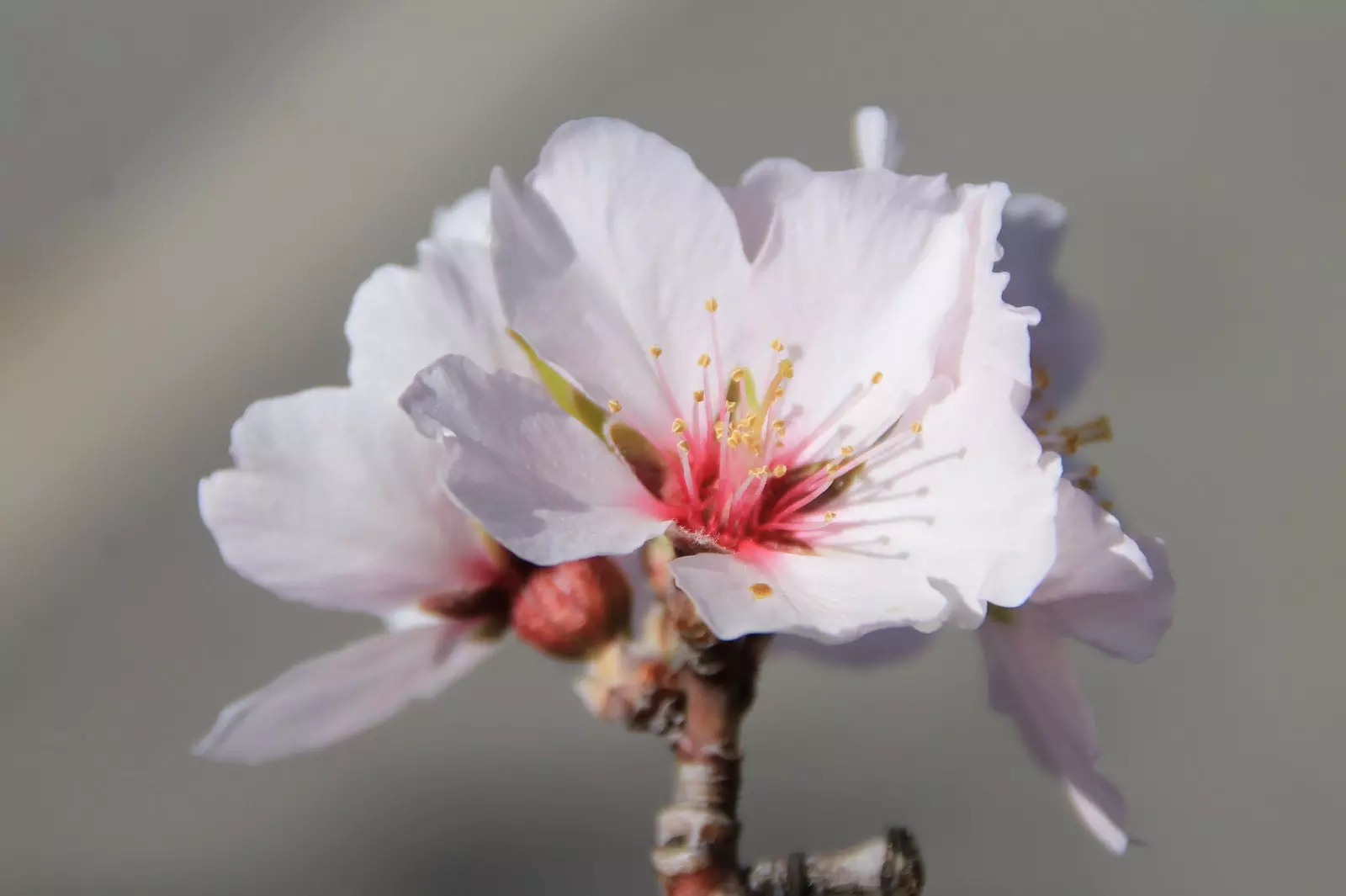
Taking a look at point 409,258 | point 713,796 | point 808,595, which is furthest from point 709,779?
point 409,258

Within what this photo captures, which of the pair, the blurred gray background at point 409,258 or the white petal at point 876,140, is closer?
the white petal at point 876,140

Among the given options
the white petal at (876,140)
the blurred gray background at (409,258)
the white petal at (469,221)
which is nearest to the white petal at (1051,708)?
the white petal at (876,140)

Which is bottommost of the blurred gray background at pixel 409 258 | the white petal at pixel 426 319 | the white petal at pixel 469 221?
the blurred gray background at pixel 409 258

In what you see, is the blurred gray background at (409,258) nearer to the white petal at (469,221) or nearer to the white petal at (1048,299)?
the white petal at (1048,299)

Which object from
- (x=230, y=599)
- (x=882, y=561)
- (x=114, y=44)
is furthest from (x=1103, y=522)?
(x=114, y=44)

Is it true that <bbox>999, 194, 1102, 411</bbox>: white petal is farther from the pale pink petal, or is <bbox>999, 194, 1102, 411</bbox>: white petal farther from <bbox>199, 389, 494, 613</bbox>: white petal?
<bbox>199, 389, 494, 613</bbox>: white petal

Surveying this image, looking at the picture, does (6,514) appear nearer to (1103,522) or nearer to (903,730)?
(903,730)

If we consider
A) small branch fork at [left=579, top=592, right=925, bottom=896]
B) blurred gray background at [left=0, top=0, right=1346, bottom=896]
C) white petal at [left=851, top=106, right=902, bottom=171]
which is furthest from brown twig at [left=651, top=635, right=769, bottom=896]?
blurred gray background at [left=0, top=0, right=1346, bottom=896]
